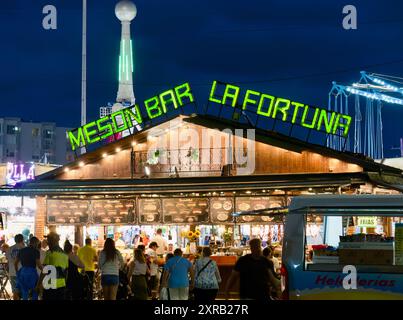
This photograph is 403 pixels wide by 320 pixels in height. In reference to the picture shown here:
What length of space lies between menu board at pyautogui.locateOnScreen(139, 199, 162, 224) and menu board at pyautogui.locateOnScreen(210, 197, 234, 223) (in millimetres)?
1826

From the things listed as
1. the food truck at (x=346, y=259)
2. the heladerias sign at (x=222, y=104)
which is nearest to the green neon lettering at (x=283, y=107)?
the heladerias sign at (x=222, y=104)

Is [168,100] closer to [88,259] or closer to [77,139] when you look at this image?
[77,139]

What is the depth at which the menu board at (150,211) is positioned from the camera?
26.8m

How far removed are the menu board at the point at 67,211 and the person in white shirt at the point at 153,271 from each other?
5.68m

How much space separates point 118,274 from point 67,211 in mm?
10606

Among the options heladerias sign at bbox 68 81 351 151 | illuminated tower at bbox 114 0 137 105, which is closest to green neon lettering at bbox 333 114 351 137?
heladerias sign at bbox 68 81 351 151

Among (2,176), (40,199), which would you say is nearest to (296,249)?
(40,199)

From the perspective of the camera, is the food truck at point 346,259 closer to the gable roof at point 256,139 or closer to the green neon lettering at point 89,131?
the gable roof at point 256,139

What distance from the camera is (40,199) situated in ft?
93.0
